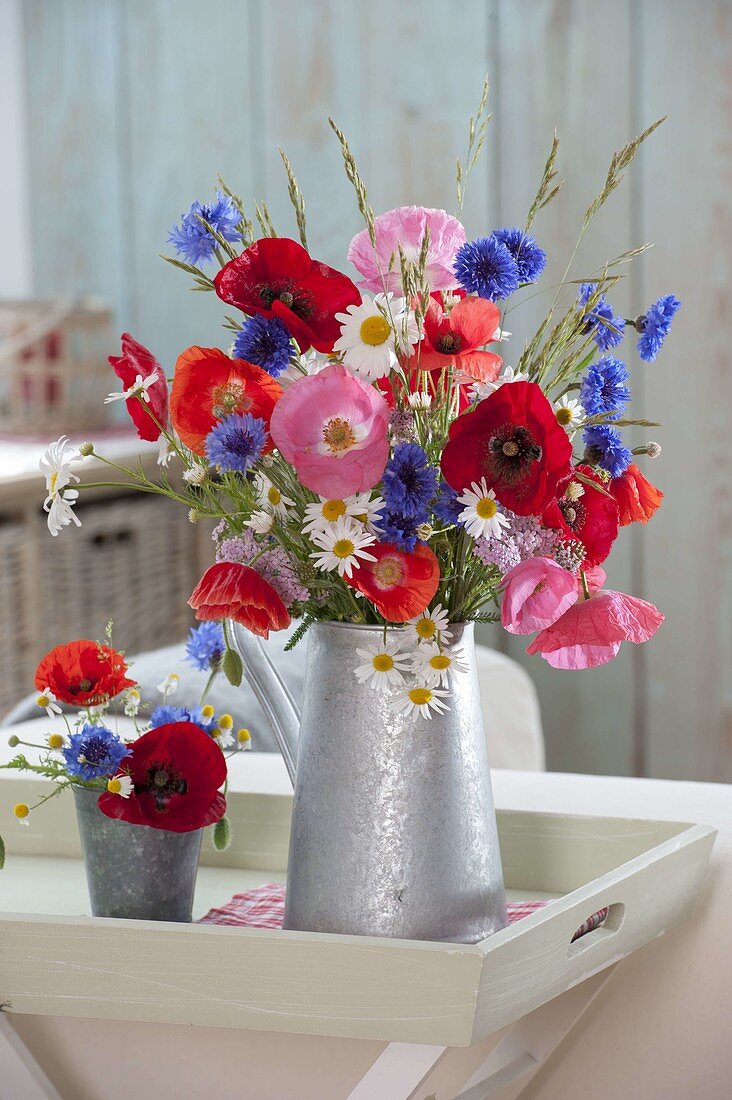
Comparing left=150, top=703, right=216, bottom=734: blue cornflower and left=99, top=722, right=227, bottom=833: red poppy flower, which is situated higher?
left=150, top=703, right=216, bottom=734: blue cornflower

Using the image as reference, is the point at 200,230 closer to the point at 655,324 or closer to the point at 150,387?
the point at 150,387

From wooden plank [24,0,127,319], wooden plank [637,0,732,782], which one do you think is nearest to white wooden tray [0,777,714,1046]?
wooden plank [637,0,732,782]

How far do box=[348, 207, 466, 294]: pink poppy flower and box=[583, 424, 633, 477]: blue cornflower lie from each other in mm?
104

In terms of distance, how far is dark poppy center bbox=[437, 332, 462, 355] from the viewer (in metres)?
0.65

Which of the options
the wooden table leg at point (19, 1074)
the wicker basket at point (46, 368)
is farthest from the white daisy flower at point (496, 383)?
the wicker basket at point (46, 368)

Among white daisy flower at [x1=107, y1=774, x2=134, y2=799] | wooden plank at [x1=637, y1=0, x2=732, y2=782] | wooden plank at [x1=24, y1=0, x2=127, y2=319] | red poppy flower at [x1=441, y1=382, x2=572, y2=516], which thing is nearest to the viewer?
red poppy flower at [x1=441, y1=382, x2=572, y2=516]

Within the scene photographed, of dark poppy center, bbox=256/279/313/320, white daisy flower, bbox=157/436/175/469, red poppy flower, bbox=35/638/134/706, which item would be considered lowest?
red poppy flower, bbox=35/638/134/706

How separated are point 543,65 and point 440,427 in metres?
1.56

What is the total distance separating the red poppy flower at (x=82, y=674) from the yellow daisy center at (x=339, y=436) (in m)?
0.25

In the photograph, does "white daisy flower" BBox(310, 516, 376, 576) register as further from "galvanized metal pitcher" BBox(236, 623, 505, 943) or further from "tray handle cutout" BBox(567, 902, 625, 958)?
"tray handle cutout" BBox(567, 902, 625, 958)

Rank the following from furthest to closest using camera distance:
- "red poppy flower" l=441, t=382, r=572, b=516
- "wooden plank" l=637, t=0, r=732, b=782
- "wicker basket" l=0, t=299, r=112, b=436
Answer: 1. "wicker basket" l=0, t=299, r=112, b=436
2. "wooden plank" l=637, t=0, r=732, b=782
3. "red poppy flower" l=441, t=382, r=572, b=516

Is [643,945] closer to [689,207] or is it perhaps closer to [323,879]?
[323,879]

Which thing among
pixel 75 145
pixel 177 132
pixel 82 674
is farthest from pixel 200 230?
pixel 75 145

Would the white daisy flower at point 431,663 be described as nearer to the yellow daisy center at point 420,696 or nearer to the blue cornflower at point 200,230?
the yellow daisy center at point 420,696
